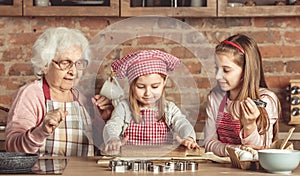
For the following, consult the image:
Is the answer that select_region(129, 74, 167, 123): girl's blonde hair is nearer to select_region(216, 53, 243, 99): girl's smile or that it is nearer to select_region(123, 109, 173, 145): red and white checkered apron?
select_region(123, 109, 173, 145): red and white checkered apron

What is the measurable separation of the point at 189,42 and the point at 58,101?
1.07 metres

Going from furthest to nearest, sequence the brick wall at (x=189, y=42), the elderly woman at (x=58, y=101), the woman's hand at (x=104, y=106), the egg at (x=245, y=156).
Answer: the brick wall at (x=189, y=42)
the woman's hand at (x=104, y=106)
the elderly woman at (x=58, y=101)
the egg at (x=245, y=156)

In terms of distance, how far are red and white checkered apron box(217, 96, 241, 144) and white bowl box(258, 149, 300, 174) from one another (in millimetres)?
844

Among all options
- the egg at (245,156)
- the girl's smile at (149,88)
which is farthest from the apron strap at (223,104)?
the egg at (245,156)

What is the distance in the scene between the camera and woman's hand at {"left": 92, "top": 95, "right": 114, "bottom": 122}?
11.3 ft

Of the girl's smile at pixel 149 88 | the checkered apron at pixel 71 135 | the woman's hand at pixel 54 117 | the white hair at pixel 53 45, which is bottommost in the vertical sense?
the checkered apron at pixel 71 135

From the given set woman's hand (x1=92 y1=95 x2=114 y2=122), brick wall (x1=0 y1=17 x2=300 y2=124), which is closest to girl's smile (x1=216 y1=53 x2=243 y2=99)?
woman's hand (x1=92 y1=95 x2=114 y2=122)

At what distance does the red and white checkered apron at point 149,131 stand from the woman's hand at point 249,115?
0.34 m

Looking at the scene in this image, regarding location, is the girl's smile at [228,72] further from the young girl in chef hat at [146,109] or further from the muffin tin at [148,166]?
the muffin tin at [148,166]

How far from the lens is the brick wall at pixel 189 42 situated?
417 centimetres

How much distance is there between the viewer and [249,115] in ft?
9.80

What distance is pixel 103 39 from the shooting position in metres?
4.21

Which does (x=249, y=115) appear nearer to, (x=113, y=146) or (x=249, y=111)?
(x=249, y=111)

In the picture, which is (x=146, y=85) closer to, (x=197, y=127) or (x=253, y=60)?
(x=253, y=60)
